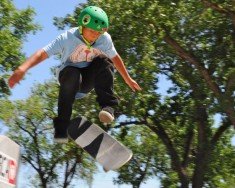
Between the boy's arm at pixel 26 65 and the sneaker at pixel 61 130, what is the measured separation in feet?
2.51

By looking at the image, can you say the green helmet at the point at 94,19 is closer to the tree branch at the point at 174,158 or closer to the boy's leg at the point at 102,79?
the boy's leg at the point at 102,79

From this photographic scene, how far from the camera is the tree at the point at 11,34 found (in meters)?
19.5

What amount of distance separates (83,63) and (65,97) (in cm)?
39

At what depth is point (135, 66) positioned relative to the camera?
16375mm

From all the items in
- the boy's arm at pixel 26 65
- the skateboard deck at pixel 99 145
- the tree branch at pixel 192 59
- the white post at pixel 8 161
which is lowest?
the white post at pixel 8 161

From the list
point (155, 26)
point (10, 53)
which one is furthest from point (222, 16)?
point (10, 53)

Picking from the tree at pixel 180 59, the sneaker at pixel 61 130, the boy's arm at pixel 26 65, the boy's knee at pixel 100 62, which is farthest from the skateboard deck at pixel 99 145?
the tree at pixel 180 59

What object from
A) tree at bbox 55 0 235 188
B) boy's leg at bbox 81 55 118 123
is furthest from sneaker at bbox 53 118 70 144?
tree at bbox 55 0 235 188

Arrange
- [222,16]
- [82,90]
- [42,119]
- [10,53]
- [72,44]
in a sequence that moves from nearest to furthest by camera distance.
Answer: [72,44] → [82,90] → [222,16] → [10,53] → [42,119]

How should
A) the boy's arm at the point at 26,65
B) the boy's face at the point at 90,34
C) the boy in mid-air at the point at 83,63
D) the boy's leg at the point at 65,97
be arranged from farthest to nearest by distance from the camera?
the boy's leg at the point at 65,97 < the boy's face at the point at 90,34 < the boy in mid-air at the point at 83,63 < the boy's arm at the point at 26,65

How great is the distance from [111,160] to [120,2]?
39.8 ft

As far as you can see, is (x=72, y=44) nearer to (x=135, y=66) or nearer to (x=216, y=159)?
(x=135, y=66)

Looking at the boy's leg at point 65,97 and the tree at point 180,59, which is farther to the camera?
the tree at point 180,59

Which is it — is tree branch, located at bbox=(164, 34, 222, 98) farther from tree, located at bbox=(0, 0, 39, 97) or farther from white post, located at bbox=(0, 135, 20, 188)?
white post, located at bbox=(0, 135, 20, 188)
